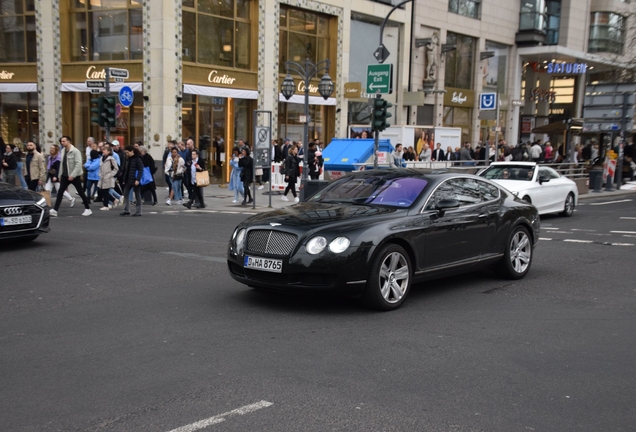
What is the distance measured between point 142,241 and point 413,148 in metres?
19.6

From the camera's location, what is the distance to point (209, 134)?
28.4m

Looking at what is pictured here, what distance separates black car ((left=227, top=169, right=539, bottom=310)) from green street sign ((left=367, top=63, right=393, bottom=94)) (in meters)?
11.8

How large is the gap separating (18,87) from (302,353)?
27.4 m

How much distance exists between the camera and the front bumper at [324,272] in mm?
6898

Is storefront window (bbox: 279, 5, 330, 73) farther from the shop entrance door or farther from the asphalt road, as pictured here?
the asphalt road

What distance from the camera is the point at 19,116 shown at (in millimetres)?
29703

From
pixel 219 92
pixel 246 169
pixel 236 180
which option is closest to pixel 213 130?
pixel 219 92

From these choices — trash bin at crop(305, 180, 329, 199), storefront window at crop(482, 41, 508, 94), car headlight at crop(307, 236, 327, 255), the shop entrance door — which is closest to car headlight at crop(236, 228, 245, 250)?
car headlight at crop(307, 236, 327, 255)

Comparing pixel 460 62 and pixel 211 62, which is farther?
pixel 460 62

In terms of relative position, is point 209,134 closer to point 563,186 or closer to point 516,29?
point 563,186

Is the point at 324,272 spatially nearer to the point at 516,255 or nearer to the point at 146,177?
the point at 516,255

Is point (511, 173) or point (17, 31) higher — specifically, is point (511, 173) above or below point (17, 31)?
below

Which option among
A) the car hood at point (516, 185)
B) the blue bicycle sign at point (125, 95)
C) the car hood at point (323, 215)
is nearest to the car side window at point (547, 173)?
the car hood at point (516, 185)

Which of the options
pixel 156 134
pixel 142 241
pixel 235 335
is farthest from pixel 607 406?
pixel 156 134
